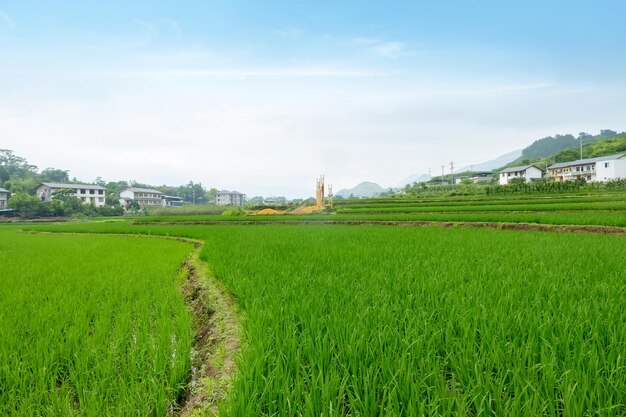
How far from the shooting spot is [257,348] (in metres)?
1.73

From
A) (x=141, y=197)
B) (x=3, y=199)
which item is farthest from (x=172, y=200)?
(x=3, y=199)

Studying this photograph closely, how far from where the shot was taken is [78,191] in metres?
50.9

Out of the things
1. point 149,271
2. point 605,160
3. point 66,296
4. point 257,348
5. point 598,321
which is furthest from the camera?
point 605,160

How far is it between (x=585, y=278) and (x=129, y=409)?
3.91m

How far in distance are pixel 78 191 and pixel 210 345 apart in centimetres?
6152

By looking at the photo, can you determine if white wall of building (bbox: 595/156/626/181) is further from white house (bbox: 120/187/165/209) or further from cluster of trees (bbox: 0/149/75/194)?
cluster of trees (bbox: 0/149/75/194)

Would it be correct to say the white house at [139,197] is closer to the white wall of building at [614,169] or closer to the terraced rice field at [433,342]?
the terraced rice field at [433,342]

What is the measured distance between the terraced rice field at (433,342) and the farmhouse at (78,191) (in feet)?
178

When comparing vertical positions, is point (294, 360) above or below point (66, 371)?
above

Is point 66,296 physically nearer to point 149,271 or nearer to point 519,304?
point 149,271

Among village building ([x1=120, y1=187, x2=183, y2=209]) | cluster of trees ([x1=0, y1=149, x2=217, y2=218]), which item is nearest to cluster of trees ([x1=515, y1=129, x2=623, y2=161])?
cluster of trees ([x1=0, y1=149, x2=217, y2=218])

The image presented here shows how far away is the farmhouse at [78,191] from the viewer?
4825cm

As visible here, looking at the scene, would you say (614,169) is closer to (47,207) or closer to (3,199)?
(47,207)

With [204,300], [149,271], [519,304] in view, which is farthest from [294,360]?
[149,271]
